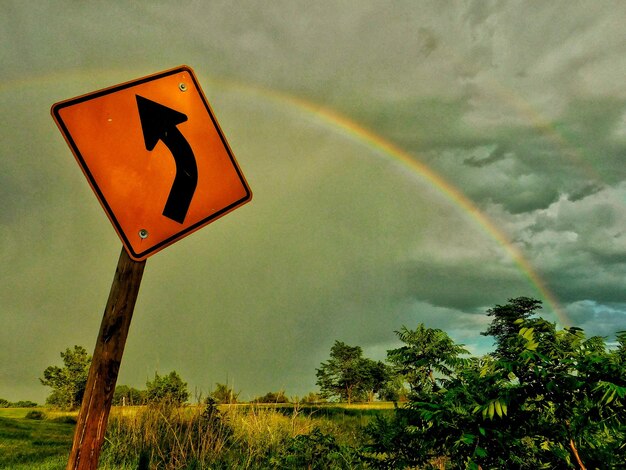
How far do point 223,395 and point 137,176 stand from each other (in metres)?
7.93

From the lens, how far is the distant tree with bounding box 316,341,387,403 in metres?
42.9

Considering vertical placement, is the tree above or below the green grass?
above

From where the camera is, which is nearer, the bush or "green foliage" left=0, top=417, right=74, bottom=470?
"green foliage" left=0, top=417, right=74, bottom=470

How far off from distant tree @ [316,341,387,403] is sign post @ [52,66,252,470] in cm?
4234

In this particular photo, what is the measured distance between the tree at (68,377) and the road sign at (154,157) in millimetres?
34756

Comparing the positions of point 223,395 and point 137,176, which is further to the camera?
point 223,395

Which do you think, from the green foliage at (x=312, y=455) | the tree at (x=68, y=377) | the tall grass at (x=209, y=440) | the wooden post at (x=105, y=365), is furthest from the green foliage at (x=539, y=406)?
the tree at (x=68, y=377)

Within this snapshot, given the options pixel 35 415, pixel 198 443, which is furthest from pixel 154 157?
Result: pixel 35 415

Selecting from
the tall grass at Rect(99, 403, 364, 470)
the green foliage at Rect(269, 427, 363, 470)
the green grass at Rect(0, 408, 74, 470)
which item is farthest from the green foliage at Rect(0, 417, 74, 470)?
the green foliage at Rect(269, 427, 363, 470)

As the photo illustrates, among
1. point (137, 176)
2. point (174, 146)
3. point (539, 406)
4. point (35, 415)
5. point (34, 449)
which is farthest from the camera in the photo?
point (35, 415)

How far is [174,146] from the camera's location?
8.55 ft

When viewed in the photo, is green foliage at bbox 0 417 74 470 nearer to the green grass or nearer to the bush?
the green grass

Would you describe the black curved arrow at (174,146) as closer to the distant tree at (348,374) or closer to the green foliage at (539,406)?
the green foliage at (539,406)

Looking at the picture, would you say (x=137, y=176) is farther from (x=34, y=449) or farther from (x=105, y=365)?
(x=34, y=449)
